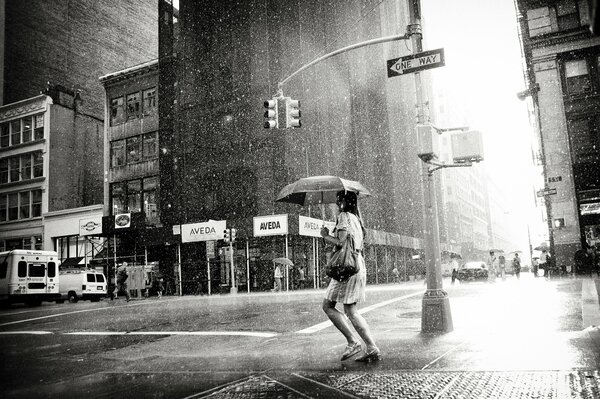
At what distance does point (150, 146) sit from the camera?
40.2m

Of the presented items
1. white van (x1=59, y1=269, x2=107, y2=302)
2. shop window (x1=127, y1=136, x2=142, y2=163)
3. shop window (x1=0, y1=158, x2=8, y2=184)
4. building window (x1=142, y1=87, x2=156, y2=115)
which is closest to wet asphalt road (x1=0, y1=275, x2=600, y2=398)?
white van (x1=59, y1=269, x2=107, y2=302)

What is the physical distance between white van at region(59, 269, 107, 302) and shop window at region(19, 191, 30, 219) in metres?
14.6

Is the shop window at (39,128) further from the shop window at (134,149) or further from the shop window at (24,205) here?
the shop window at (134,149)

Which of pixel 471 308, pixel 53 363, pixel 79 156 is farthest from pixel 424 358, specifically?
Answer: pixel 79 156

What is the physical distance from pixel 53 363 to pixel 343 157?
4148 centimetres

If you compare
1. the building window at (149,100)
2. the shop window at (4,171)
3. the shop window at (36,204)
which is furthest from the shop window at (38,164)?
the building window at (149,100)

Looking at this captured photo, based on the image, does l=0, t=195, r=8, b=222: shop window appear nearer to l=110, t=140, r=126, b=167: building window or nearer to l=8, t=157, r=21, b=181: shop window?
l=8, t=157, r=21, b=181: shop window

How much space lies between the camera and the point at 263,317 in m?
11.1

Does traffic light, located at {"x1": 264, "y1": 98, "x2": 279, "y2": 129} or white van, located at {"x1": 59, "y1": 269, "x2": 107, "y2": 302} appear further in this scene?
white van, located at {"x1": 59, "y1": 269, "x2": 107, "y2": 302}

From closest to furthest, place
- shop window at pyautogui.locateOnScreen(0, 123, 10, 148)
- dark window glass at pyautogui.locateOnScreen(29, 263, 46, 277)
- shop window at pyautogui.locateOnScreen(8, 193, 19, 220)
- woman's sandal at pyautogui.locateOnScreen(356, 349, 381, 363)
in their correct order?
woman's sandal at pyautogui.locateOnScreen(356, 349, 381, 363)
dark window glass at pyautogui.locateOnScreen(29, 263, 46, 277)
shop window at pyautogui.locateOnScreen(0, 123, 10, 148)
shop window at pyautogui.locateOnScreen(8, 193, 19, 220)

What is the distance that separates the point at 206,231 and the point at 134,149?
15.8 metres

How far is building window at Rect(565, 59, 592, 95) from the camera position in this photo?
27562 mm

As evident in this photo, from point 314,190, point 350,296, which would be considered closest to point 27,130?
point 314,190

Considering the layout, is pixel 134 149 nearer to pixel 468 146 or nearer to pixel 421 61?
pixel 421 61
